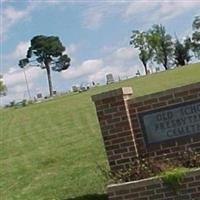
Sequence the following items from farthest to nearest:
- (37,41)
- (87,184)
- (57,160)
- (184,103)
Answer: (37,41)
(57,160)
(87,184)
(184,103)

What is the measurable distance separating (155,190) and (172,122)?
112 cm

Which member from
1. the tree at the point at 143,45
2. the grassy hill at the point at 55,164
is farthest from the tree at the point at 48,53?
the grassy hill at the point at 55,164

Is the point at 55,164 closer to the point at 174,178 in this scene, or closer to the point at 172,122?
the point at 172,122

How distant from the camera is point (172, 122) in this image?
9.19m

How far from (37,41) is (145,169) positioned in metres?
123

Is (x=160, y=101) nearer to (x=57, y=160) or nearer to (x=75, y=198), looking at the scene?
(x=75, y=198)

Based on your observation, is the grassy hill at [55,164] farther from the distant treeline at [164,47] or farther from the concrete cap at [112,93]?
the distant treeline at [164,47]

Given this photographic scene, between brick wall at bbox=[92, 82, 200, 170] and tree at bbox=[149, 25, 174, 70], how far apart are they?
100m

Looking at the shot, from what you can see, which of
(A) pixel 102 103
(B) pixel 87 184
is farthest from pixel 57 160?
(A) pixel 102 103

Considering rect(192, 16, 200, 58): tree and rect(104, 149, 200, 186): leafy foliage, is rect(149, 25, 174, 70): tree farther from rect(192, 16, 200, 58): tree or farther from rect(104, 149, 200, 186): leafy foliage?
rect(104, 149, 200, 186): leafy foliage

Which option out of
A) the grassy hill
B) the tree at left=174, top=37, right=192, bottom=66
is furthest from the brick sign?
the tree at left=174, top=37, right=192, bottom=66

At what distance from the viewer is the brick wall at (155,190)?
8.58 m

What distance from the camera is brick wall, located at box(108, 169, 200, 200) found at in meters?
8.58

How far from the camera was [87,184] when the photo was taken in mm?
11648
